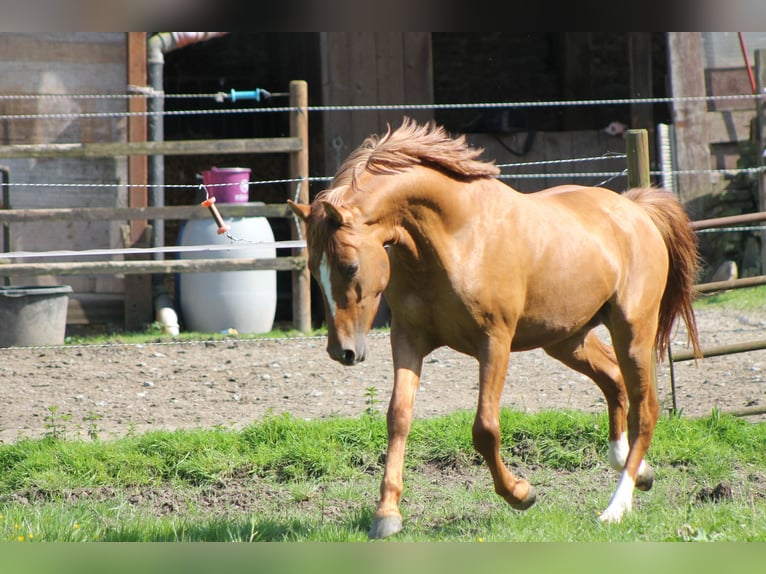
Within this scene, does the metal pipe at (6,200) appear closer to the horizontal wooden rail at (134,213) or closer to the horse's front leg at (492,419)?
the horizontal wooden rail at (134,213)

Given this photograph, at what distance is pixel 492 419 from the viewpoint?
149 inches

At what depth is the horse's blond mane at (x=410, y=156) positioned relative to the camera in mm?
3689

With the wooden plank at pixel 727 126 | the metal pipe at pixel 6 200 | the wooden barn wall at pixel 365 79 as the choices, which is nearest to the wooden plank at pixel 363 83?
the wooden barn wall at pixel 365 79

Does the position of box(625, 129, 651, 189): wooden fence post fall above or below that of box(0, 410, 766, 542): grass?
above

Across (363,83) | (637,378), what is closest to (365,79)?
(363,83)

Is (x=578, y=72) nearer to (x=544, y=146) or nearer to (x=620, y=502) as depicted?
(x=544, y=146)

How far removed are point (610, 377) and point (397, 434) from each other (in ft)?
4.62

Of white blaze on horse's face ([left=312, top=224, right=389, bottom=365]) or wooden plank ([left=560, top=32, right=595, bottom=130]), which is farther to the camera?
wooden plank ([left=560, top=32, right=595, bottom=130])

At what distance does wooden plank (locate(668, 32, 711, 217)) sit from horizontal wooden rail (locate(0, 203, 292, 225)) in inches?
183

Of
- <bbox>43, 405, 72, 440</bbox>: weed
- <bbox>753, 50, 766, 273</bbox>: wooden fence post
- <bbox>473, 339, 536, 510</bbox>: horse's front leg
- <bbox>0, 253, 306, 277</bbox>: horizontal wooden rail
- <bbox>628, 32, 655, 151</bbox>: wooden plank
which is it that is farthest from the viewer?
<bbox>628, 32, 655, 151</bbox>: wooden plank

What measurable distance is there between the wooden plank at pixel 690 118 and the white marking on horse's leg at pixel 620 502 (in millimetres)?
7004

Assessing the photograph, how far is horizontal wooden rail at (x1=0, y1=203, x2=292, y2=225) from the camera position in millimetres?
8414

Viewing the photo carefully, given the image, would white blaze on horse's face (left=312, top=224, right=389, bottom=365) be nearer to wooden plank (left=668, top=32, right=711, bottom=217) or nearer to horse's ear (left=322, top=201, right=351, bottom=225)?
horse's ear (left=322, top=201, right=351, bottom=225)

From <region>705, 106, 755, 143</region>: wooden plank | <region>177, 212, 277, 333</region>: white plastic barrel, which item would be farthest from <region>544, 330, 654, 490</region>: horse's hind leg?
<region>705, 106, 755, 143</region>: wooden plank
